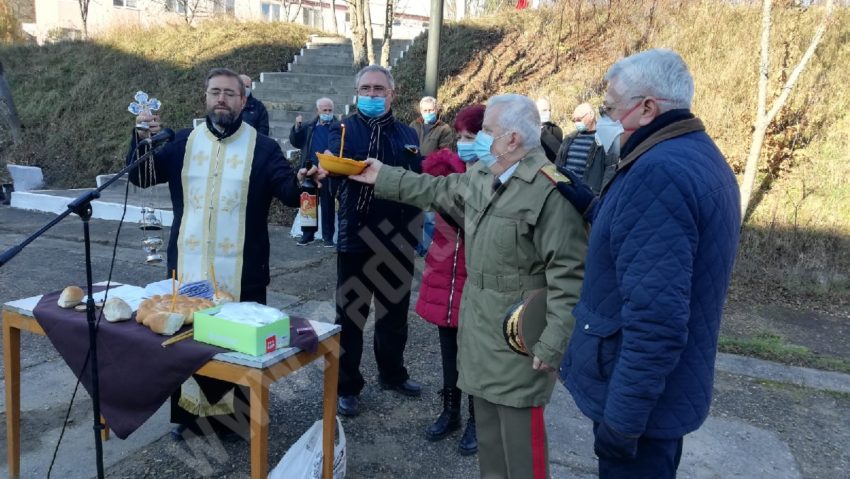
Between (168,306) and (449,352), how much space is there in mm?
1569

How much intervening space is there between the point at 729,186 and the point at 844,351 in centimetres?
455

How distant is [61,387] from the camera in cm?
399

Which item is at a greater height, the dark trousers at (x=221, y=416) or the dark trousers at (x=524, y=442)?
the dark trousers at (x=524, y=442)

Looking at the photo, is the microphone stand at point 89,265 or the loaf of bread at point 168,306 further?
the loaf of bread at point 168,306

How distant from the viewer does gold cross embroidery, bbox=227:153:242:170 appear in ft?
10.9

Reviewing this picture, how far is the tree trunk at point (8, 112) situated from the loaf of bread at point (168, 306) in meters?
13.8

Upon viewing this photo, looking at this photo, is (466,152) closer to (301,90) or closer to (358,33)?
(358,33)

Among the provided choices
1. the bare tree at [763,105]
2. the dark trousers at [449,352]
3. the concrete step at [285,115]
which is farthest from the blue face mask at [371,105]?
the concrete step at [285,115]

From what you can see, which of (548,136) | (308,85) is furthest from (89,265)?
(308,85)

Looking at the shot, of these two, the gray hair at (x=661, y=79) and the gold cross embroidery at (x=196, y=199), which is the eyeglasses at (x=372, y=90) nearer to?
the gold cross embroidery at (x=196, y=199)

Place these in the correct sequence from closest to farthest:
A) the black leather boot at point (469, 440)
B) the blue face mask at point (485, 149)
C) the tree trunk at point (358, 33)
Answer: the blue face mask at point (485, 149) < the black leather boot at point (469, 440) < the tree trunk at point (358, 33)

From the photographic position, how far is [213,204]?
3.33 metres

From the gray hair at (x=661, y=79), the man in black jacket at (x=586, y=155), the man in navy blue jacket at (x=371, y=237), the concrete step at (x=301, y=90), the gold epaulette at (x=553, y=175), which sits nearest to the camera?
the gray hair at (x=661, y=79)

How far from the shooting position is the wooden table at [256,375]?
91.9 inches
